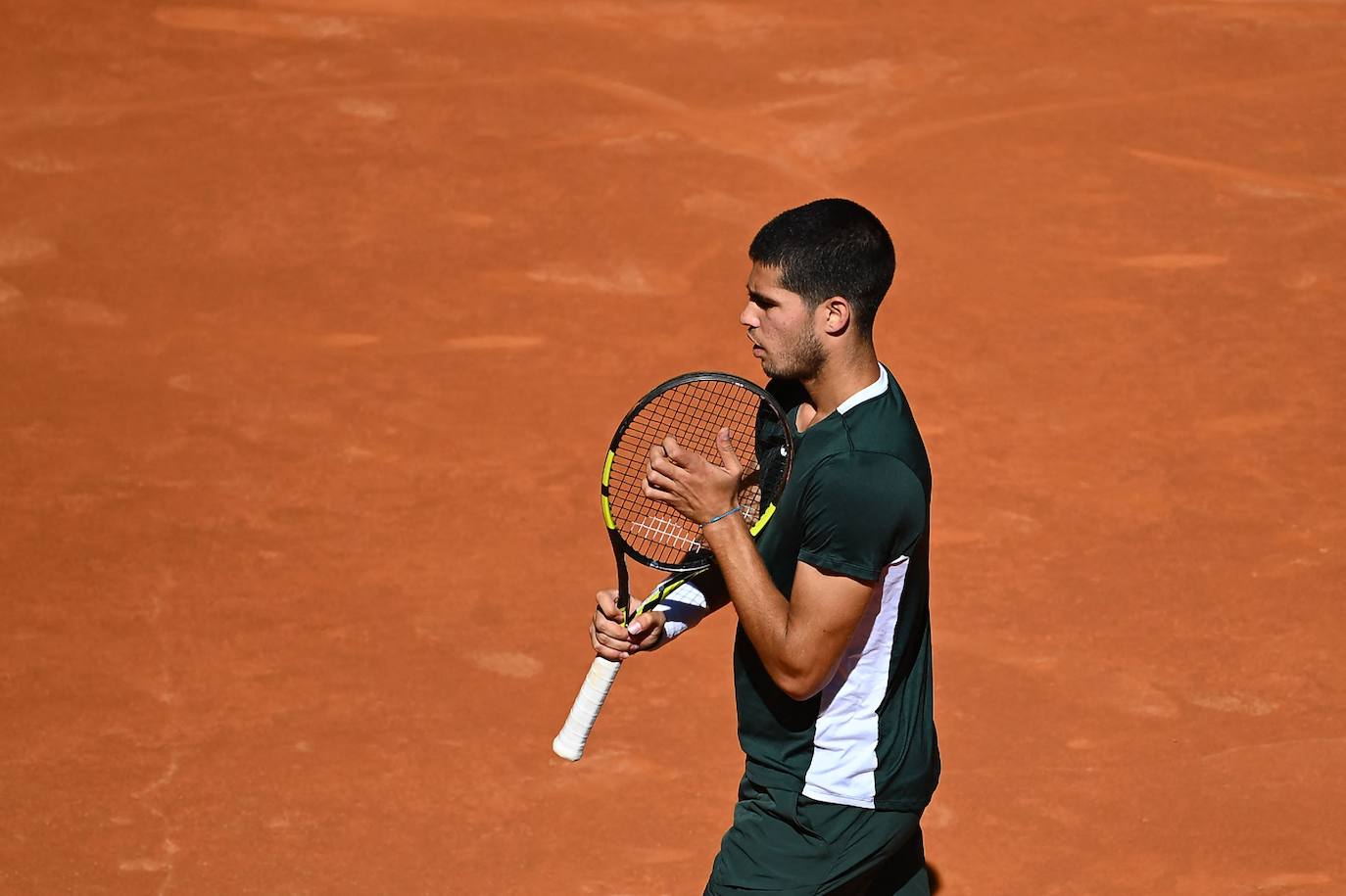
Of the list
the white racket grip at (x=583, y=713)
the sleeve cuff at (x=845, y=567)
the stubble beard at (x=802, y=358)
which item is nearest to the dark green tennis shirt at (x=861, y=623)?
the sleeve cuff at (x=845, y=567)

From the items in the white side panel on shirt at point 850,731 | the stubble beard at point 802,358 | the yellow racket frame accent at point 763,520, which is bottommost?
the white side panel on shirt at point 850,731

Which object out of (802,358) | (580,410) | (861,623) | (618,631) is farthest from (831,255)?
(580,410)

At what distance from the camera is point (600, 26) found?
10734 mm

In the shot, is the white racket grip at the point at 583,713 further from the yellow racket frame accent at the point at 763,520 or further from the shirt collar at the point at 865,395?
the shirt collar at the point at 865,395

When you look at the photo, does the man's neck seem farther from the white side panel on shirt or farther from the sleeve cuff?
the white side panel on shirt

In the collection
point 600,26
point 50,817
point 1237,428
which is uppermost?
point 600,26

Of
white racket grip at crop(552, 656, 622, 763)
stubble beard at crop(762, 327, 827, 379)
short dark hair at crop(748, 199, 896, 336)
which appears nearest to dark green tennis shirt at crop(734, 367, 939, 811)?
stubble beard at crop(762, 327, 827, 379)

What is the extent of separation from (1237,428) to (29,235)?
6148mm

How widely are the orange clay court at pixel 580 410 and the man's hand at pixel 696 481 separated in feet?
6.93

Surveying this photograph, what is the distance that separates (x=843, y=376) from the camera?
10.9 ft

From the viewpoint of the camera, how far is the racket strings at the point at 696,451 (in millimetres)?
3533

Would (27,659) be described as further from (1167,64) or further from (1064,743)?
(1167,64)

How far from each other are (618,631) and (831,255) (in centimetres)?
97

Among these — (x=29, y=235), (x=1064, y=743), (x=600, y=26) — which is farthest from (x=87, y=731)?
(x=600, y=26)
